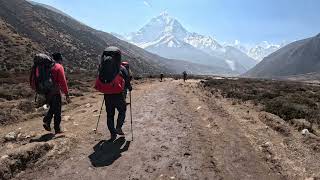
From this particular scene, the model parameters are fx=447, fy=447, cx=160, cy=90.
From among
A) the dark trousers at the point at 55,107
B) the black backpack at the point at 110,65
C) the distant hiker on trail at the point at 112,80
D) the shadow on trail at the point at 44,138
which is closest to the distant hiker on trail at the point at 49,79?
the dark trousers at the point at 55,107

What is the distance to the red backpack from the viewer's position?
11734 mm

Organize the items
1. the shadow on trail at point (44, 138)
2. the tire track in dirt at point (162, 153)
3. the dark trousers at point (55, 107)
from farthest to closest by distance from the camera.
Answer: the dark trousers at point (55, 107) < the shadow on trail at point (44, 138) < the tire track in dirt at point (162, 153)

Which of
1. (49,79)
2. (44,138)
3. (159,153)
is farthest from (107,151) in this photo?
(49,79)

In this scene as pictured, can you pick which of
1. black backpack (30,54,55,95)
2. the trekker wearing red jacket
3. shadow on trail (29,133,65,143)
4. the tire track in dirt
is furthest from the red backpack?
shadow on trail (29,133,65,143)

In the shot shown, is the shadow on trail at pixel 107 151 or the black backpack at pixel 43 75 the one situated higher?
the black backpack at pixel 43 75

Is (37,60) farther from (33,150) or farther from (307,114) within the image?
(307,114)

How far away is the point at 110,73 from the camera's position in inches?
465

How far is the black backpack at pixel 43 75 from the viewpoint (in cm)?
1206

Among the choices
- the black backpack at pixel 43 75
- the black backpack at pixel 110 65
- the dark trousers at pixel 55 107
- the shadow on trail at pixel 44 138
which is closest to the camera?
the black backpack at pixel 110 65

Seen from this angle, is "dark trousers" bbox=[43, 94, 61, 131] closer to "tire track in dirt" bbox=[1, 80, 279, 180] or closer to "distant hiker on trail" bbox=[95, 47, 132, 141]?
"tire track in dirt" bbox=[1, 80, 279, 180]

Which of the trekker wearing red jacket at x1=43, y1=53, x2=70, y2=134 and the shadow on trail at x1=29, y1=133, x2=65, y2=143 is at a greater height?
the trekker wearing red jacket at x1=43, y1=53, x2=70, y2=134

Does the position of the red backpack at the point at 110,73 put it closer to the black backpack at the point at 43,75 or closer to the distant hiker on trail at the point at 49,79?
the distant hiker on trail at the point at 49,79

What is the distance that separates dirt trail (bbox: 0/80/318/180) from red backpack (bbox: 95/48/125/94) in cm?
146

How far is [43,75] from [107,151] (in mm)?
2856
